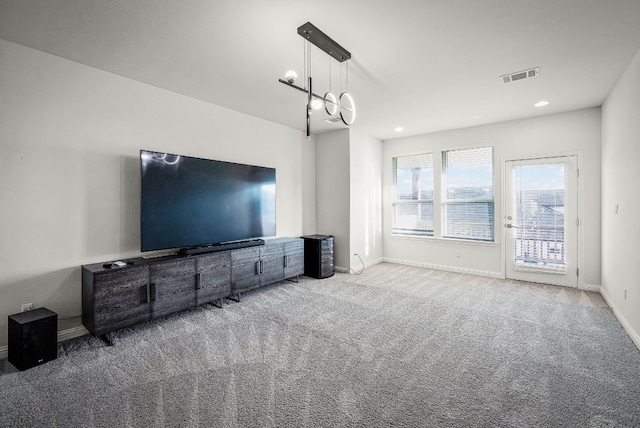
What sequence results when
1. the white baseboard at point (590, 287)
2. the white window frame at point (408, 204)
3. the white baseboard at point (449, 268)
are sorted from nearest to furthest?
the white baseboard at point (590, 287)
the white baseboard at point (449, 268)
the white window frame at point (408, 204)

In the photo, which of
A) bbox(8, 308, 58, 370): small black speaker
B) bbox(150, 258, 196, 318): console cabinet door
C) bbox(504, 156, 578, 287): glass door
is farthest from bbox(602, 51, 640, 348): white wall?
bbox(8, 308, 58, 370): small black speaker

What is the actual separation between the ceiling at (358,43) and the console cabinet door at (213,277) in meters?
2.11

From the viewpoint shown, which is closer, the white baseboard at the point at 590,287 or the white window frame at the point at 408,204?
the white baseboard at the point at 590,287

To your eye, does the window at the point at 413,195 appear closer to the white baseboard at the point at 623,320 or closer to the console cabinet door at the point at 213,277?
the white baseboard at the point at 623,320

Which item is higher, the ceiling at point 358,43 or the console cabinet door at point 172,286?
the ceiling at point 358,43

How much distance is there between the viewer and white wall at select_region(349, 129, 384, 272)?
5621mm

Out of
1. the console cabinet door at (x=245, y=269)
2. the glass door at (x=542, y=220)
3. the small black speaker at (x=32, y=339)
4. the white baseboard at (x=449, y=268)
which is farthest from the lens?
the white baseboard at (x=449, y=268)

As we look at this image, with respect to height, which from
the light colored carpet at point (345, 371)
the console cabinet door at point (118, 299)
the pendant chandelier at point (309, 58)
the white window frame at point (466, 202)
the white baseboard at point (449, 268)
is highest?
the pendant chandelier at point (309, 58)

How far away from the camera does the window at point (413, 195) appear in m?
6.03

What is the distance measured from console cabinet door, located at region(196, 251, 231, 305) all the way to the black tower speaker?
171cm

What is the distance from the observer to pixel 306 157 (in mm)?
5770

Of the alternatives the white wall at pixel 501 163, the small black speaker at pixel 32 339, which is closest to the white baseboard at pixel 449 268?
the white wall at pixel 501 163

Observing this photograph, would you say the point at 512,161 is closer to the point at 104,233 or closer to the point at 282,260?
the point at 282,260

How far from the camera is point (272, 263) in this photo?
4441 mm
